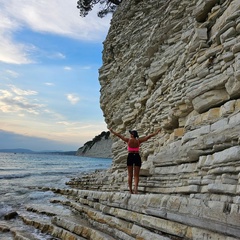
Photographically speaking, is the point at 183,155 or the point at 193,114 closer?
the point at 183,155

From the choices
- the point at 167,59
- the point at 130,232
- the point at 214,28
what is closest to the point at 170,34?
the point at 167,59

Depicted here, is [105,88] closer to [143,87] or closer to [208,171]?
[143,87]

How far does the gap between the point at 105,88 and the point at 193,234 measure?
19.7m

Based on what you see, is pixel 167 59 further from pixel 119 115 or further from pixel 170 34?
pixel 119 115

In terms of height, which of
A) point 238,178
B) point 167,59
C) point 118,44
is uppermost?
point 118,44

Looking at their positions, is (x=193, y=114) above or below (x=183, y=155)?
above

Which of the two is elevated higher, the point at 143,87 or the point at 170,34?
the point at 170,34

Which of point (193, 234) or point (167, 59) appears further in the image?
point (167, 59)

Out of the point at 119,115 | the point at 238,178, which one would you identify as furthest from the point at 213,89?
the point at 119,115

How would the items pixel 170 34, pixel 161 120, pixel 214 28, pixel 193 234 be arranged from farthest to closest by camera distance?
pixel 170 34, pixel 161 120, pixel 214 28, pixel 193 234

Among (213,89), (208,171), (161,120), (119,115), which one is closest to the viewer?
(208,171)

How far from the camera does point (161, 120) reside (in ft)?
41.8

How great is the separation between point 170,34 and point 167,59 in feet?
5.77

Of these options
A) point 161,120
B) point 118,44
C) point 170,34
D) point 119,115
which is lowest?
point 161,120
